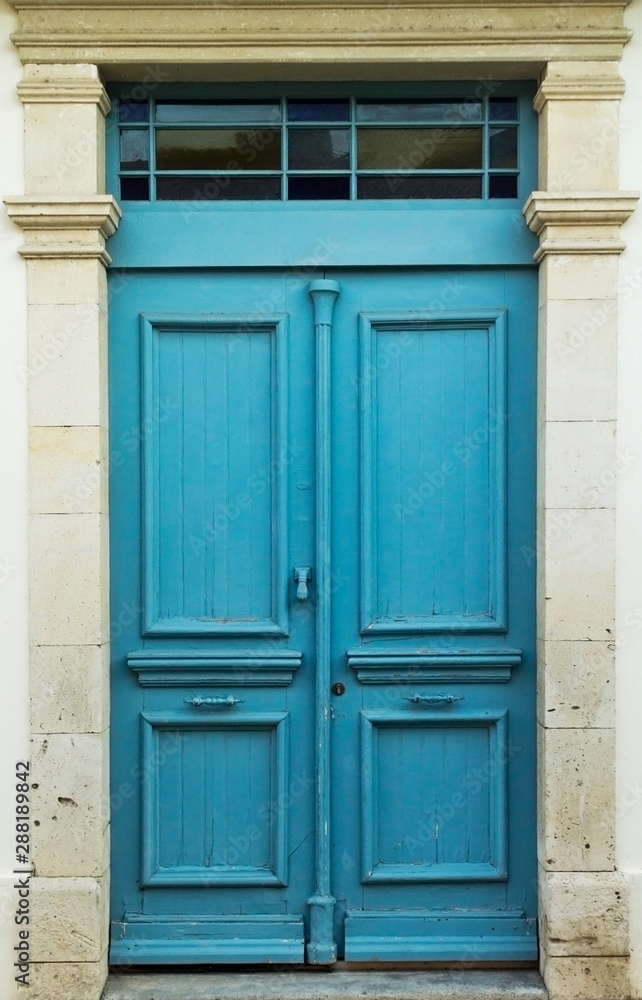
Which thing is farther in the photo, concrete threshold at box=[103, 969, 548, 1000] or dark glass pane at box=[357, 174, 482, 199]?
dark glass pane at box=[357, 174, 482, 199]

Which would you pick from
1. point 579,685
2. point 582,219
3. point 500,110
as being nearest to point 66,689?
point 579,685

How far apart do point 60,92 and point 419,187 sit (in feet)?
4.91

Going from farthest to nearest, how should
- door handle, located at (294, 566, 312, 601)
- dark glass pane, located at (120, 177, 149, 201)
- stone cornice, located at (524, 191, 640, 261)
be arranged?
dark glass pane, located at (120, 177, 149, 201)
door handle, located at (294, 566, 312, 601)
stone cornice, located at (524, 191, 640, 261)

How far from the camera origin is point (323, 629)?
3850mm

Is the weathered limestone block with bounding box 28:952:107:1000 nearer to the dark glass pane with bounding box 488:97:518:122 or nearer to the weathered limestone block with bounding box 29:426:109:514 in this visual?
the weathered limestone block with bounding box 29:426:109:514

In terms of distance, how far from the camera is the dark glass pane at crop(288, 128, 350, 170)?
3910mm

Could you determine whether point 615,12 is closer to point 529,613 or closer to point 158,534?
point 529,613

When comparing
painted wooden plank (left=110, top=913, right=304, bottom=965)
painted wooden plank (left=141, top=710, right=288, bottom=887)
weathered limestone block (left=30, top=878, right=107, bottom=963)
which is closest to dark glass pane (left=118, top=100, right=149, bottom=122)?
painted wooden plank (left=141, top=710, right=288, bottom=887)

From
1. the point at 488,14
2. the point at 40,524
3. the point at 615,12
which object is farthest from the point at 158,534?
the point at 615,12

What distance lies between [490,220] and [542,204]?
26cm

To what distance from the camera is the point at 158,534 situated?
12.7ft

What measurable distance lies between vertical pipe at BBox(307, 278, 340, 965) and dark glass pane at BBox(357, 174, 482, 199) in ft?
1.46

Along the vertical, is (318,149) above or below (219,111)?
below

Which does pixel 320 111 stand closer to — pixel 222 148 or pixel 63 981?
pixel 222 148
